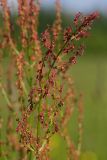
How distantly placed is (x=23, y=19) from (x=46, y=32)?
1.01m

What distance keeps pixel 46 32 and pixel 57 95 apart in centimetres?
46

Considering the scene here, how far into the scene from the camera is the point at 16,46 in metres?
4.34

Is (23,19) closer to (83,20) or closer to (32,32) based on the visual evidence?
(32,32)

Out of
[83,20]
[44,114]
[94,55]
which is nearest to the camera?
[83,20]

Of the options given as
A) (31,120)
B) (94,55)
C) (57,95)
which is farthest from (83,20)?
(94,55)

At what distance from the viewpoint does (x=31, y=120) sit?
3.78 meters

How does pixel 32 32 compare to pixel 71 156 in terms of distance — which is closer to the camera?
pixel 32 32

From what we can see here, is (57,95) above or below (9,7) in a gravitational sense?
below

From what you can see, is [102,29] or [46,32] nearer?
[46,32]

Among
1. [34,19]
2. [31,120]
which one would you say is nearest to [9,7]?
[34,19]

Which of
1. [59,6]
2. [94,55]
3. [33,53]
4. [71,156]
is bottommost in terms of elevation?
[71,156]

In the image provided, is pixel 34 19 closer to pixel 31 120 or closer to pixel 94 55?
pixel 31 120

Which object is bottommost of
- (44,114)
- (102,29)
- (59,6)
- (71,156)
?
(44,114)

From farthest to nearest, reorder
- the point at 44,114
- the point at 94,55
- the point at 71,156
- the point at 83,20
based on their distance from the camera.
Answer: the point at 94,55 < the point at 71,156 < the point at 44,114 < the point at 83,20
